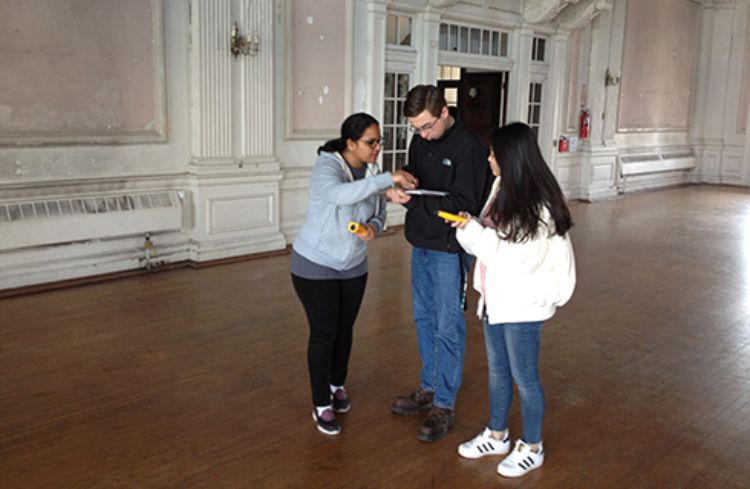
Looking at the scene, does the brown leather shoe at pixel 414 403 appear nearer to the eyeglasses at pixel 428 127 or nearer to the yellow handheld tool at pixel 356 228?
the yellow handheld tool at pixel 356 228

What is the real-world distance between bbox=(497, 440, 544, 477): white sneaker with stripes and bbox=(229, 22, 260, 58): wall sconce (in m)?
5.06

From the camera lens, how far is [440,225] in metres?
3.09

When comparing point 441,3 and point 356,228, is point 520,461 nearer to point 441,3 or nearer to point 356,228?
point 356,228

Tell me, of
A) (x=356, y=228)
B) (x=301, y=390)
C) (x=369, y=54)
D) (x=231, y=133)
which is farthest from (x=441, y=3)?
(x=356, y=228)

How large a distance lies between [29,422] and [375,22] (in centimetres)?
617

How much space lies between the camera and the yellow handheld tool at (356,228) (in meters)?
2.93

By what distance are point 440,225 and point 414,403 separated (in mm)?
1028

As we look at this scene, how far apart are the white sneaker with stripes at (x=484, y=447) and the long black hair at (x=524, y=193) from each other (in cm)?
101

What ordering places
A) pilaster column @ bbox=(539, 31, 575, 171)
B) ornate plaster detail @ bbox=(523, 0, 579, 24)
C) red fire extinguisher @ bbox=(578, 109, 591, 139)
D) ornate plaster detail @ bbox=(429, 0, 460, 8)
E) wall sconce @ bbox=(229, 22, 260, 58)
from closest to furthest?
wall sconce @ bbox=(229, 22, 260, 58)
ornate plaster detail @ bbox=(429, 0, 460, 8)
ornate plaster detail @ bbox=(523, 0, 579, 24)
pilaster column @ bbox=(539, 31, 575, 171)
red fire extinguisher @ bbox=(578, 109, 591, 139)

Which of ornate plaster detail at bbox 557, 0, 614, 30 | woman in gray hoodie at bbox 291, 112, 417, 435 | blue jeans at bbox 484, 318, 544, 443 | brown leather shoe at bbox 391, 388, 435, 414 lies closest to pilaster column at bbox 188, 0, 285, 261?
brown leather shoe at bbox 391, 388, 435, 414

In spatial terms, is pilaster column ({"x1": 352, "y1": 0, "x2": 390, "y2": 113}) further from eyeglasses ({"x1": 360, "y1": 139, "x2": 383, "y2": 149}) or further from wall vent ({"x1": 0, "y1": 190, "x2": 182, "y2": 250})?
eyeglasses ({"x1": 360, "y1": 139, "x2": 383, "y2": 149})

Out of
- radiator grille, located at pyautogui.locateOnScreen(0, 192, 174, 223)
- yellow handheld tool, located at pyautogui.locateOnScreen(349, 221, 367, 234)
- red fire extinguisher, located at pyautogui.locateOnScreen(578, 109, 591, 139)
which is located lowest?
radiator grille, located at pyautogui.locateOnScreen(0, 192, 174, 223)

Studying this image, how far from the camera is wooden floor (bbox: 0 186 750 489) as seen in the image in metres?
3.00

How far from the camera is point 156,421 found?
341cm
